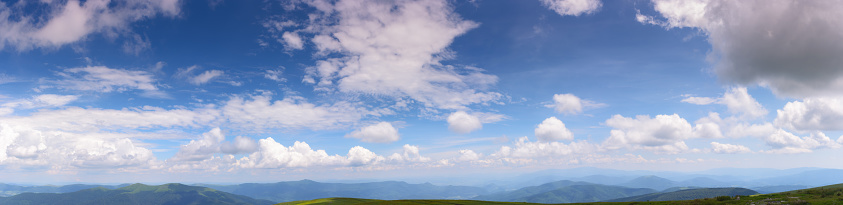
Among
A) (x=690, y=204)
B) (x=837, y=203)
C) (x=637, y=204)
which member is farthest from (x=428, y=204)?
(x=837, y=203)

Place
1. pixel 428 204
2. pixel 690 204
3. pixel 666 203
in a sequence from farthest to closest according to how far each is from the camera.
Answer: pixel 428 204 < pixel 666 203 < pixel 690 204

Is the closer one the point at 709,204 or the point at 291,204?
the point at 709,204

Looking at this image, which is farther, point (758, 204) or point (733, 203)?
point (733, 203)

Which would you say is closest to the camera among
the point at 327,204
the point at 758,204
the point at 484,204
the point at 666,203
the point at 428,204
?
the point at 758,204

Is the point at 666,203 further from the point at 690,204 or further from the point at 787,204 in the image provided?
the point at 787,204

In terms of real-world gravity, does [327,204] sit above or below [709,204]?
below

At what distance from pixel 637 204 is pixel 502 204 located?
50237 mm

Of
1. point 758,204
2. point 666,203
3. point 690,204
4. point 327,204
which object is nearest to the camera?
point 758,204

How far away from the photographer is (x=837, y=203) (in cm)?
4238

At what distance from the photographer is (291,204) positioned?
117 metres

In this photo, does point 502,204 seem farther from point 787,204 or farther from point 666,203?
point 787,204

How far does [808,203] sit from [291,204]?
119058 millimetres

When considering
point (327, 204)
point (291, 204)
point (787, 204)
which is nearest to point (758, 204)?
→ point (787, 204)

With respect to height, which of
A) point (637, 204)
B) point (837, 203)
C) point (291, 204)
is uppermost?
point (837, 203)
